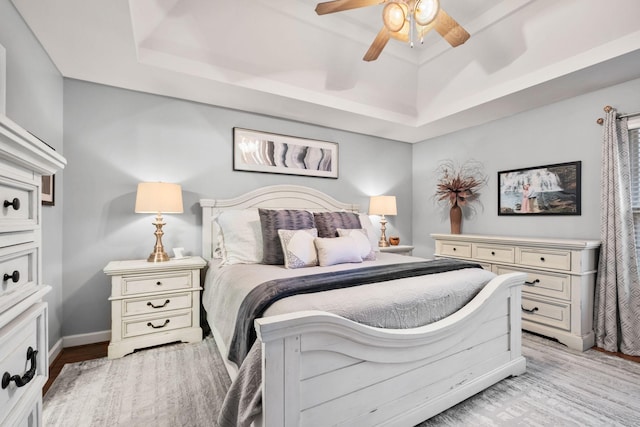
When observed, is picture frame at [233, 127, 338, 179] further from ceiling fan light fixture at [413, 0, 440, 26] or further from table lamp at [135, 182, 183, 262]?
ceiling fan light fixture at [413, 0, 440, 26]

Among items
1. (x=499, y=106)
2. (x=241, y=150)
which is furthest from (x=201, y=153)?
(x=499, y=106)

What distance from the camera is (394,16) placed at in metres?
1.78

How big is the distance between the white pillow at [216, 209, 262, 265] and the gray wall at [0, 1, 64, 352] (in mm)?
1228

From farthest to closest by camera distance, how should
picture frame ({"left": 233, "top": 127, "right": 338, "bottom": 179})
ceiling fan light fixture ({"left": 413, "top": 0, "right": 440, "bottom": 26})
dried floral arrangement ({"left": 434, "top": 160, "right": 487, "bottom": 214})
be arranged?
1. dried floral arrangement ({"left": 434, "top": 160, "right": 487, "bottom": 214})
2. picture frame ({"left": 233, "top": 127, "right": 338, "bottom": 179})
3. ceiling fan light fixture ({"left": 413, "top": 0, "right": 440, "bottom": 26})

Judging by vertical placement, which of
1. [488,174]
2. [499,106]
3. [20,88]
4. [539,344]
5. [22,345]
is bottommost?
[539,344]

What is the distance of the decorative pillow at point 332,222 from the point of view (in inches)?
107

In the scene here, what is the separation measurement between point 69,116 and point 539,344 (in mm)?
4468

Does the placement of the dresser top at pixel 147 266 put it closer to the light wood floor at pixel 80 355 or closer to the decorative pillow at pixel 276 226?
the decorative pillow at pixel 276 226

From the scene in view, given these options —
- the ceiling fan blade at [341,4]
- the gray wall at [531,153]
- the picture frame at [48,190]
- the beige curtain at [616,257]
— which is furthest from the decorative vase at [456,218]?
the picture frame at [48,190]

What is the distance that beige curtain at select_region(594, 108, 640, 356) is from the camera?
235 centimetres

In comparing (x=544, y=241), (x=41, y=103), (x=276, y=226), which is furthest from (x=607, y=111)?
(x=41, y=103)

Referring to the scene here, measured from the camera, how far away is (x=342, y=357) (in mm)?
1263

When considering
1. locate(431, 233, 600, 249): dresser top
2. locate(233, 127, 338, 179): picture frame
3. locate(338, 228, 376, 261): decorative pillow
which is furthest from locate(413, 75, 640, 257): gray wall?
locate(338, 228, 376, 261): decorative pillow

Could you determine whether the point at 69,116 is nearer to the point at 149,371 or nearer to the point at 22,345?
the point at 149,371
